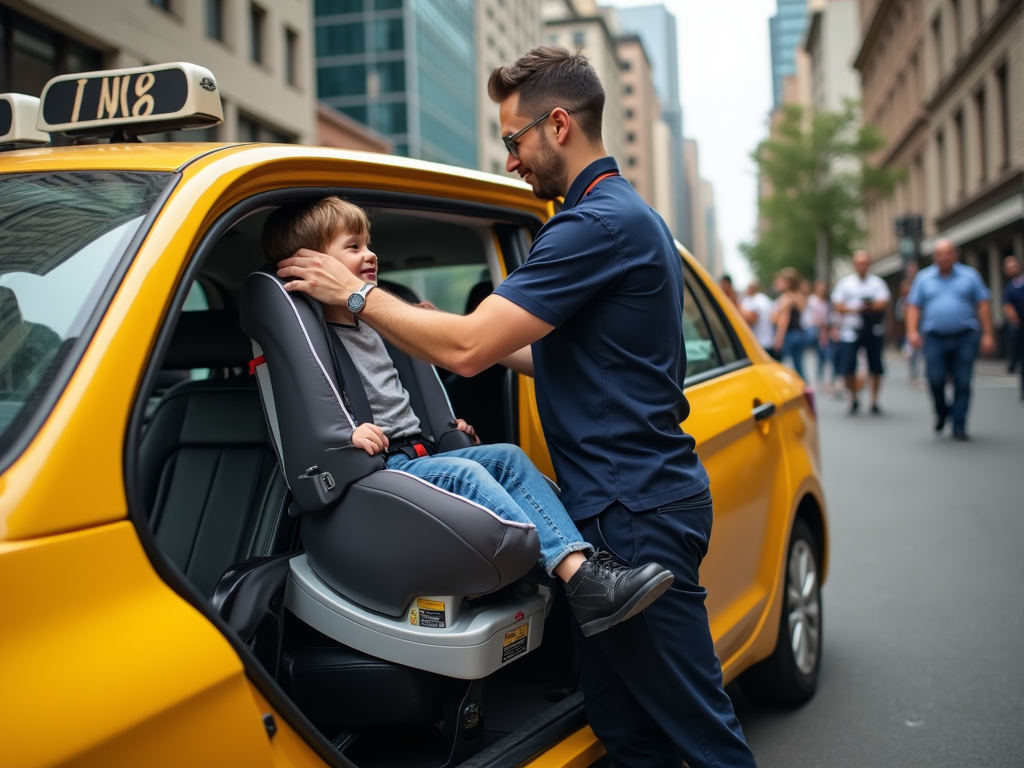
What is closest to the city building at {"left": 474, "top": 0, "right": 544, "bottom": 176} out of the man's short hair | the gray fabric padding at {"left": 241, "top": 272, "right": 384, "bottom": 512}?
the man's short hair

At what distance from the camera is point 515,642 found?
2523 millimetres

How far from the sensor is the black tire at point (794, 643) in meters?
3.88

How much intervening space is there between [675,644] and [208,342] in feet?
5.23

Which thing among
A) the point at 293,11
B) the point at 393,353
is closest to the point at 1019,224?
the point at 293,11

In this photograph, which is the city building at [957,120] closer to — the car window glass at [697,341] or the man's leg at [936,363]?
the man's leg at [936,363]

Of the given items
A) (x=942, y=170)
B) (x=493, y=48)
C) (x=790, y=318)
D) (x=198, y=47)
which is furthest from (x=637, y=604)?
(x=493, y=48)

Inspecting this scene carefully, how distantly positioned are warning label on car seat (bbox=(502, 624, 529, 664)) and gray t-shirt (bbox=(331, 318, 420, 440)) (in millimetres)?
560

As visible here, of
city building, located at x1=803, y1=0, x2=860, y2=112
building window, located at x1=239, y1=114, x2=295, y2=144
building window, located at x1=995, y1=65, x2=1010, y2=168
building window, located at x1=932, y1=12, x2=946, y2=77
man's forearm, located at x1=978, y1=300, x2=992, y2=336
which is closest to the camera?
man's forearm, located at x1=978, y1=300, x2=992, y2=336

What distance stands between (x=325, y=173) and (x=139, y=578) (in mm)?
1142

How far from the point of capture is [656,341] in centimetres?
247

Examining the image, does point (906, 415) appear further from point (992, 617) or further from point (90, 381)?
point (90, 381)

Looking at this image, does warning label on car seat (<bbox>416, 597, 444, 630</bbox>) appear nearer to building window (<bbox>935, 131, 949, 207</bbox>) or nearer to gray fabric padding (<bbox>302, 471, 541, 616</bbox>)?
gray fabric padding (<bbox>302, 471, 541, 616</bbox>)

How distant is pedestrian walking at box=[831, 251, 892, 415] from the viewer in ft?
48.1

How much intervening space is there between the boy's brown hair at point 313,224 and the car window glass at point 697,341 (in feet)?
5.07
